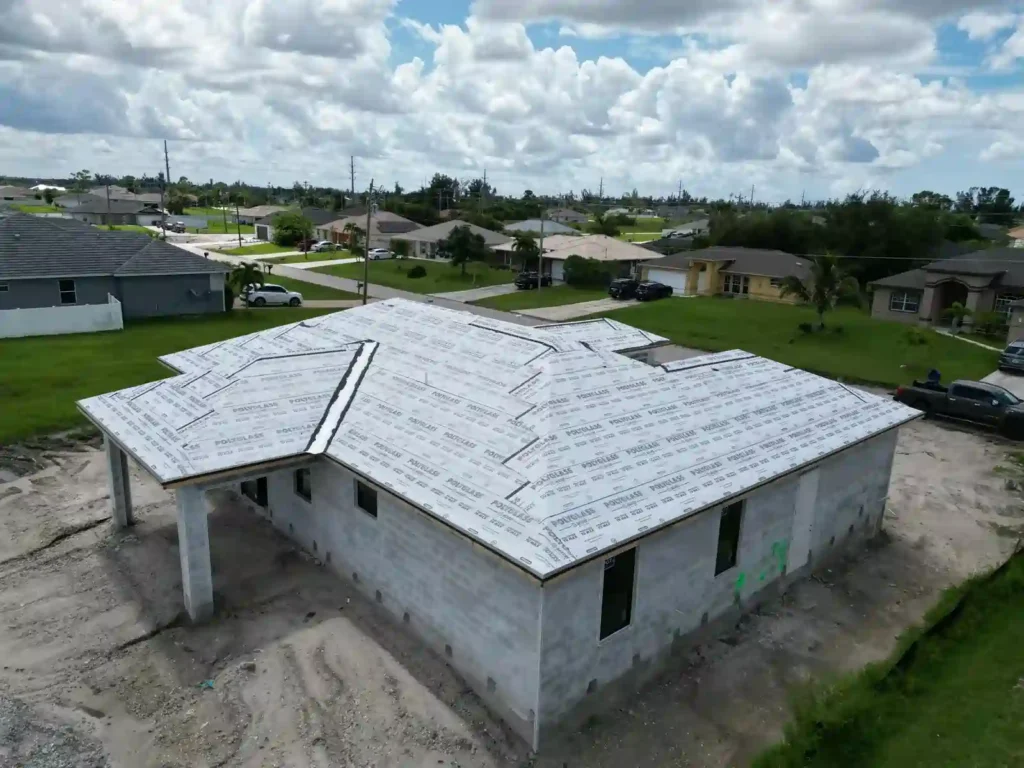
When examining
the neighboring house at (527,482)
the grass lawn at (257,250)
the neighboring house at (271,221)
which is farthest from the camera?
the neighboring house at (271,221)

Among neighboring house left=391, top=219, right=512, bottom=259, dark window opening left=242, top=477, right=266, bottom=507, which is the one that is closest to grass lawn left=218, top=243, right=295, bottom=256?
neighboring house left=391, top=219, right=512, bottom=259

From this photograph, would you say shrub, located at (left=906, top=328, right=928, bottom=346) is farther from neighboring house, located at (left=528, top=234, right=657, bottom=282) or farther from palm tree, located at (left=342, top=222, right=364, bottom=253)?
palm tree, located at (left=342, top=222, right=364, bottom=253)

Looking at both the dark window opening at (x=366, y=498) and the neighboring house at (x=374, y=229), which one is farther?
the neighboring house at (x=374, y=229)

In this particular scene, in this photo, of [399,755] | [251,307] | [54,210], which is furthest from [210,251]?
[399,755]

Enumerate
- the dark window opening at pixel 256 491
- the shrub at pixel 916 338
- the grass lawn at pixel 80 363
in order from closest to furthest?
the dark window opening at pixel 256 491
the grass lawn at pixel 80 363
the shrub at pixel 916 338

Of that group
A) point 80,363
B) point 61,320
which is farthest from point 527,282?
point 80,363

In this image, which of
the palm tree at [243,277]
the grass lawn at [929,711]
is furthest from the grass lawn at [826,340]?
the palm tree at [243,277]

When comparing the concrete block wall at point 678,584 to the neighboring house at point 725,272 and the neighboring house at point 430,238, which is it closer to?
the neighboring house at point 725,272
